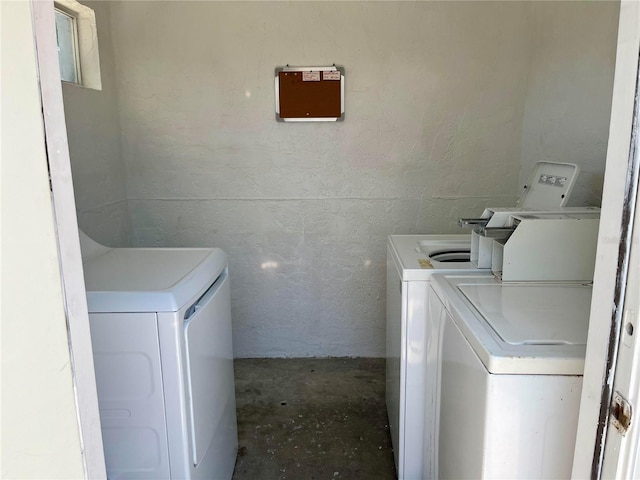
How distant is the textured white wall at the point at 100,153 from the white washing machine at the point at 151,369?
3.03ft

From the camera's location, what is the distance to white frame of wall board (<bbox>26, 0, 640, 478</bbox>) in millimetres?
637

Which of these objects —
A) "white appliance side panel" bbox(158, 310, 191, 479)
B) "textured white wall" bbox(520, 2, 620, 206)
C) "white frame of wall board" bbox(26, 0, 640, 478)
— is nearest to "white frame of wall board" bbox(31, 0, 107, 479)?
"white frame of wall board" bbox(26, 0, 640, 478)

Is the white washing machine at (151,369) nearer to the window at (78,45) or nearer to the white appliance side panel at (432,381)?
the white appliance side panel at (432,381)

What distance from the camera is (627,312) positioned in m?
0.65

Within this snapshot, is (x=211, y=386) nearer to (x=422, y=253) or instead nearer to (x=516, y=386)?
(x=422, y=253)

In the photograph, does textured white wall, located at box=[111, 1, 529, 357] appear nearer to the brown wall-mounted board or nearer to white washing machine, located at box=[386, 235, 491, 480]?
the brown wall-mounted board

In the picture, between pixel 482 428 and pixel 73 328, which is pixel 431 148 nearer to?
pixel 482 428

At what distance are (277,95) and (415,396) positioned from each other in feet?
6.07

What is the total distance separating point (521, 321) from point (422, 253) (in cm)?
77

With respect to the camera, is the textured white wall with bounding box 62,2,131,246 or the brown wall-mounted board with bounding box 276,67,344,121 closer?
the textured white wall with bounding box 62,2,131,246

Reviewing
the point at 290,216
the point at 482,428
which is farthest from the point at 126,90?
the point at 482,428

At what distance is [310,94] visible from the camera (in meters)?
2.70

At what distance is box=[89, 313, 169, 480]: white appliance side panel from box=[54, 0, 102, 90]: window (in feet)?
4.96

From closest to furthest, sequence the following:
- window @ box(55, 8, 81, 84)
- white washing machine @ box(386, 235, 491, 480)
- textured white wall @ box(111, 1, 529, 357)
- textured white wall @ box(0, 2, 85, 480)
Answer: textured white wall @ box(0, 2, 85, 480) → white washing machine @ box(386, 235, 491, 480) → window @ box(55, 8, 81, 84) → textured white wall @ box(111, 1, 529, 357)
